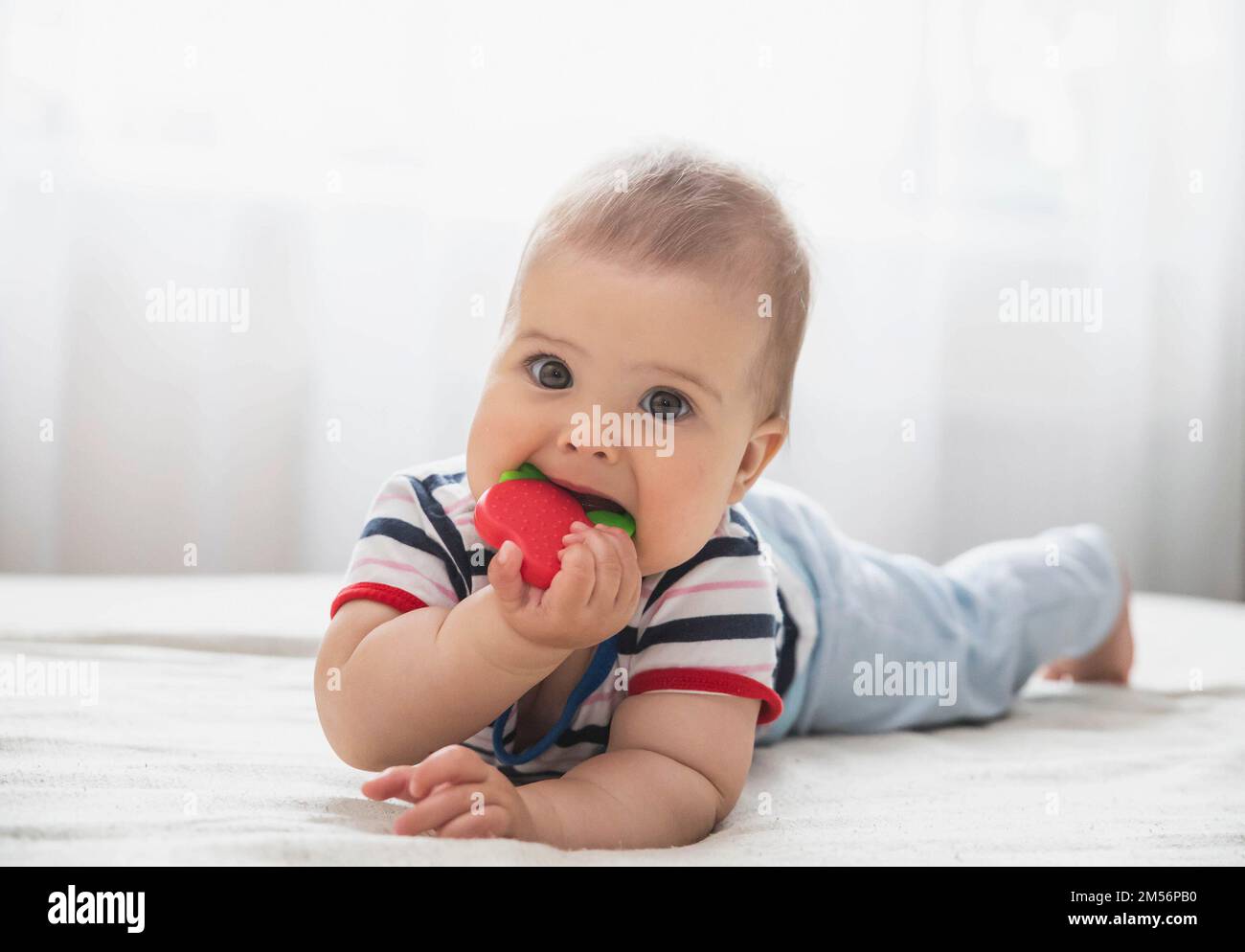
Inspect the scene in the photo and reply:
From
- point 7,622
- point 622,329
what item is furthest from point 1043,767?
point 7,622

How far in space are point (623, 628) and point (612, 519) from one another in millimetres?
114

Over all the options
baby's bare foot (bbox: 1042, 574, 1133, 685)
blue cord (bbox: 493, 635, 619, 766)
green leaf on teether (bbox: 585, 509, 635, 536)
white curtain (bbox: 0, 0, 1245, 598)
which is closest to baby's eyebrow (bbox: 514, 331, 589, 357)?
green leaf on teether (bbox: 585, 509, 635, 536)

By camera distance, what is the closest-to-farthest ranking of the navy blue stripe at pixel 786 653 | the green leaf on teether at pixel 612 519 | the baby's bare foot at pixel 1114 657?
the green leaf on teether at pixel 612 519 → the navy blue stripe at pixel 786 653 → the baby's bare foot at pixel 1114 657

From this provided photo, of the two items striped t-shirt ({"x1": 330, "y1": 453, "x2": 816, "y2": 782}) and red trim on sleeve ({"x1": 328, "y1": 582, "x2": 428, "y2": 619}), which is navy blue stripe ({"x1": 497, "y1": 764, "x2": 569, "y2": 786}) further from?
red trim on sleeve ({"x1": 328, "y1": 582, "x2": 428, "y2": 619})

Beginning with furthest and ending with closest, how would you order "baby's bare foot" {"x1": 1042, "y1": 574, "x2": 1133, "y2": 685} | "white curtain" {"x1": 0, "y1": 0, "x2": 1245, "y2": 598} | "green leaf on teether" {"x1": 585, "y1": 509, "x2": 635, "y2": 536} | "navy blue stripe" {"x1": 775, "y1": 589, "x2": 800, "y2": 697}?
"white curtain" {"x1": 0, "y1": 0, "x2": 1245, "y2": 598}
"baby's bare foot" {"x1": 1042, "y1": 574, "x2": 1133, "y2": 685}
"navy blue stripe" {"x1": 775, "y1": 589, "x2": 800, "y2": 697}
"green leaf on teether" {"x1": 585, "y1": 509, "x2": 635, "y2": 536}

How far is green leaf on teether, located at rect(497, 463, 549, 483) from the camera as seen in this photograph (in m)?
0.77

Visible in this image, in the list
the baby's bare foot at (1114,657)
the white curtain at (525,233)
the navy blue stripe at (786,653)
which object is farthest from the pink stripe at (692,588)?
the white curtain at (525,233)

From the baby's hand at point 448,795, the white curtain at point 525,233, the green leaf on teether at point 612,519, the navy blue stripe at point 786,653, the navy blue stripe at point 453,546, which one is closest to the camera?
the baby's hand at point 448,795

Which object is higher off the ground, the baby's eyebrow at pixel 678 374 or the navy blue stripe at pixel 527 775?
the baby's eyebrow at pixel 678 374

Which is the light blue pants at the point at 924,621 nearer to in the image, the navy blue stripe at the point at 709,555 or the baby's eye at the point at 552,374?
the navy blue stripe at the point at 709,555

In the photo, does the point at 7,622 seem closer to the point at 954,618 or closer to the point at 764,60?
the point at 954,618

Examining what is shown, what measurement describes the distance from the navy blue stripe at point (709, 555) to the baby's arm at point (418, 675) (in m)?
0.16

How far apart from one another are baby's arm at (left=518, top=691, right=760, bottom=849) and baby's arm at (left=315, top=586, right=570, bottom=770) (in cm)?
7

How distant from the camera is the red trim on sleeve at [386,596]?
796mm
